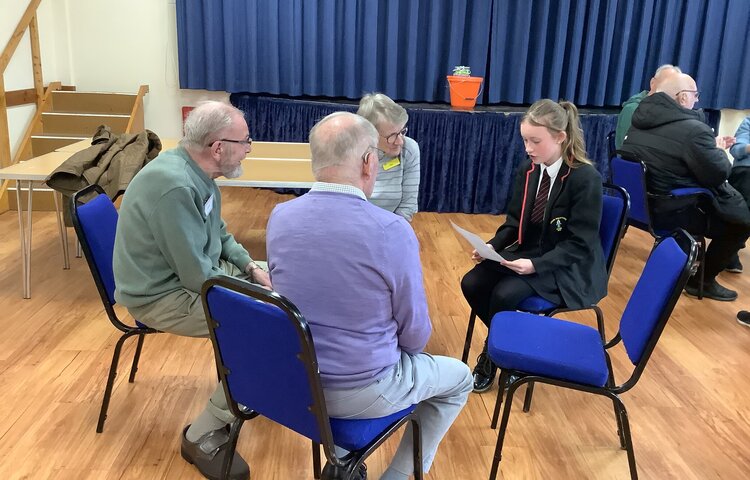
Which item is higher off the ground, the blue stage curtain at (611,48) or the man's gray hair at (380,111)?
the blue stage curtain at (611,48)

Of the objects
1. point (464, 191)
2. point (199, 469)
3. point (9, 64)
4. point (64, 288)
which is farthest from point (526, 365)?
point (9, 64)

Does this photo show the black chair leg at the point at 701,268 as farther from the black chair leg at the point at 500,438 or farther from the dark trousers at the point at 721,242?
the black chair leg at the point at 500,438

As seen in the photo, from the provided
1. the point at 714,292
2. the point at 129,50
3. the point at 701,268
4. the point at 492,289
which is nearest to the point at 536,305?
the point at 492,289

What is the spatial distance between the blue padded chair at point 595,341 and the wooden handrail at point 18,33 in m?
4.32

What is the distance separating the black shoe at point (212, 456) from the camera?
6.28 feet

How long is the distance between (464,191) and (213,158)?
11.8ft

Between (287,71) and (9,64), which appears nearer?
(9,64)

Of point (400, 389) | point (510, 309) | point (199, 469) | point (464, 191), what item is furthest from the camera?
point (464, 191)

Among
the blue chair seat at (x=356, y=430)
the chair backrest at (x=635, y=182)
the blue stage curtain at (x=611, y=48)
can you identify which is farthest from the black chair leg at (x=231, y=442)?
the blue stage curtain at (x=611, y=48)

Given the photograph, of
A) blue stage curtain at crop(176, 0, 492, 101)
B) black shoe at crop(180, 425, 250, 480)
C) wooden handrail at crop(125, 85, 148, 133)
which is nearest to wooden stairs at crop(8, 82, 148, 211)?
wooden handrail at crop(125, 85, 148, 133)

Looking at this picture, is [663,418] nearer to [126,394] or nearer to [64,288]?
[126,394]

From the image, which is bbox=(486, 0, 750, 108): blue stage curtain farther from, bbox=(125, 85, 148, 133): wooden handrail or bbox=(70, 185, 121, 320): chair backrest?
bbox=(70, 185, 121, 320): chair backrest

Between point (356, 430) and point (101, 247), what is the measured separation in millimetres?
1104

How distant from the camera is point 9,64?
480cm
